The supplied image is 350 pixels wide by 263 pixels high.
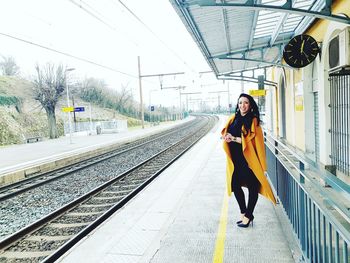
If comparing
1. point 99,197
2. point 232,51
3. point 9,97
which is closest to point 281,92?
point 232,51

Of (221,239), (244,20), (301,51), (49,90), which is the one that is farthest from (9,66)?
(221,239)

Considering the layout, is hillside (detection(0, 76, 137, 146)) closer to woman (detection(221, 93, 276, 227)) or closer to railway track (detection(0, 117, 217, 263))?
railway track (detection(0, 117, 217, 263))

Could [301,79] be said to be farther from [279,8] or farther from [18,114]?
[18,114]

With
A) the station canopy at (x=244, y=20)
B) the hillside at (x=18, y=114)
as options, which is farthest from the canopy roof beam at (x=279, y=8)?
the hillside at (x=18, y=114)

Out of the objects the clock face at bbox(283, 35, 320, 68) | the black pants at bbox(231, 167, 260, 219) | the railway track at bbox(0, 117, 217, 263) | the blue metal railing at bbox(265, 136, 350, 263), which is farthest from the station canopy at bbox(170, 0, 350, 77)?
the railway track at bbox(0, 117, 217, 263)

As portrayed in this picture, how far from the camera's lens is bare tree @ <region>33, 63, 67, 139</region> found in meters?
32.2

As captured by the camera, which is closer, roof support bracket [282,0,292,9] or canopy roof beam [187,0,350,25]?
canopy roof beam [187,0,350,25]

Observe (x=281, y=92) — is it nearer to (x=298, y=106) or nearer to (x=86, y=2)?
(x=298, y=106)

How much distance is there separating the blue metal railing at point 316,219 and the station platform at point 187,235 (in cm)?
45

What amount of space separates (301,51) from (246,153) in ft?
14.9

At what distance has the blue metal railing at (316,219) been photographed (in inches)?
82.2

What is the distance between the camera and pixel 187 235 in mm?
4375

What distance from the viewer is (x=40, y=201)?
8.77 metres

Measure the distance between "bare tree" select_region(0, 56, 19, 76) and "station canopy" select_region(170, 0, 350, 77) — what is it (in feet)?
187
